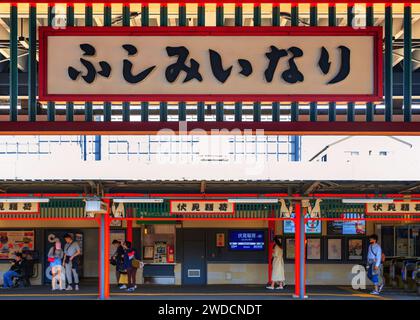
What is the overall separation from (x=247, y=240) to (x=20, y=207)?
23.6 feet

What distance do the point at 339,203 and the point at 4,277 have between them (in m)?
10.0

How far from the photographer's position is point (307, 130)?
23.4 ft

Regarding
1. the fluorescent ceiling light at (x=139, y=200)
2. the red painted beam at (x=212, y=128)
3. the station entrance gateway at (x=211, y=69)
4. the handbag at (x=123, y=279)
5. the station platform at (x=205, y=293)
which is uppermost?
the station entrance gateway at (x=211, y=69)

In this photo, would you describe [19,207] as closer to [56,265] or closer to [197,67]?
[56,265]

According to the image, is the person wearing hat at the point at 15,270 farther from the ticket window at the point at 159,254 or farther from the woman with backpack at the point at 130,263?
the ticket window at the point at 159,254

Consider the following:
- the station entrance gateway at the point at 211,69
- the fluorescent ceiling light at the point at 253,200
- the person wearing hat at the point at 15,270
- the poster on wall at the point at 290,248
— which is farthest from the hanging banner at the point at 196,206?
the station entrance gateway at the point at 211,69

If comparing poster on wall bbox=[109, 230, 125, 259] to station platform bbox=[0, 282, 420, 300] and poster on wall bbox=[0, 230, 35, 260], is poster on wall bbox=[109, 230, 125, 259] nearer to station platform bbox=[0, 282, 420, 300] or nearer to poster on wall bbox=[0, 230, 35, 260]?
station platform bbox=[0, 282, 420, 300]

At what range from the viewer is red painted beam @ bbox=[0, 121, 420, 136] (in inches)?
278

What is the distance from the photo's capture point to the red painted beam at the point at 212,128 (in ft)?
23.2

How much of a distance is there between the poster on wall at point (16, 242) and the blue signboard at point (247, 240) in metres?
6.15

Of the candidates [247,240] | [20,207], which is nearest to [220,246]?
[247,240]

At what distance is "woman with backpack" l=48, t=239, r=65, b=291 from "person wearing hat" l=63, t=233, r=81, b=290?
0.16 m

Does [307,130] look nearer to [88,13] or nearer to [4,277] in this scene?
[88,13]
